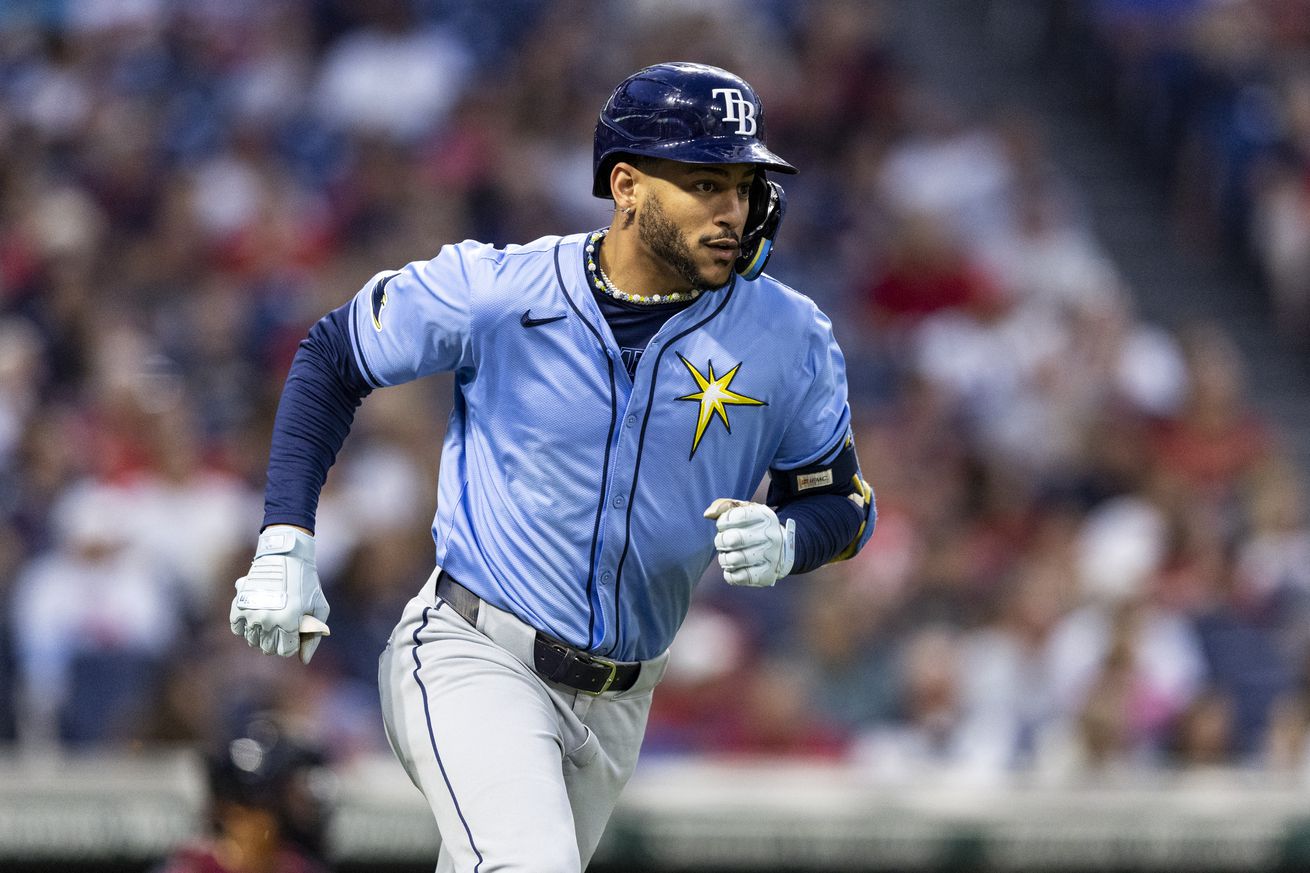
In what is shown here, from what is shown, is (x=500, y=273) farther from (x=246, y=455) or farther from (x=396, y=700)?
(x=246, y=455)

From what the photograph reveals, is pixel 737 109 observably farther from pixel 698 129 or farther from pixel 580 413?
pixel 580 413

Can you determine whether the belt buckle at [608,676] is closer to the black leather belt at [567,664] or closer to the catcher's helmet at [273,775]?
the black leather belt at [567,664]

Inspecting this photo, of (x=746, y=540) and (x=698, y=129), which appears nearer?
(x=746, y=540)

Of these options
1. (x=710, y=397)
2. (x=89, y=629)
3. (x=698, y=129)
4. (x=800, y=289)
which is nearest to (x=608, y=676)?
(x=710, y=397)

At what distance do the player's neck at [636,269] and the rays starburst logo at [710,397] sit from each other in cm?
15

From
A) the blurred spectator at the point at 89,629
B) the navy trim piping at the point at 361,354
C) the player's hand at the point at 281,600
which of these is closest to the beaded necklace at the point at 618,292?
the navy trim piping at the point at 361,354

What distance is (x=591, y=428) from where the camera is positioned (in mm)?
3680

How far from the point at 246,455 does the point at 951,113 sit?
5.05m

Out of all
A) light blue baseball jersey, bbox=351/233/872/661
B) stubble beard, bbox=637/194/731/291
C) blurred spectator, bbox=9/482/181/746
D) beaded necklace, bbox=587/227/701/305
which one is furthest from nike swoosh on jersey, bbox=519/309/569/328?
blurred spectator, bbox=9/482/181/746

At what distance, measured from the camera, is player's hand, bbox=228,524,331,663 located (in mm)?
3439

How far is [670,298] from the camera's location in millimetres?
3762

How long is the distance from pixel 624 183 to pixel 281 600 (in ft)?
3.30

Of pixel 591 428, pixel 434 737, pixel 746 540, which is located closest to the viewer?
pixel 746 540

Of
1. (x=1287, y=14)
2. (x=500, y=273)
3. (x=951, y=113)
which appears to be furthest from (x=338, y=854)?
(x=1287, y=14)
